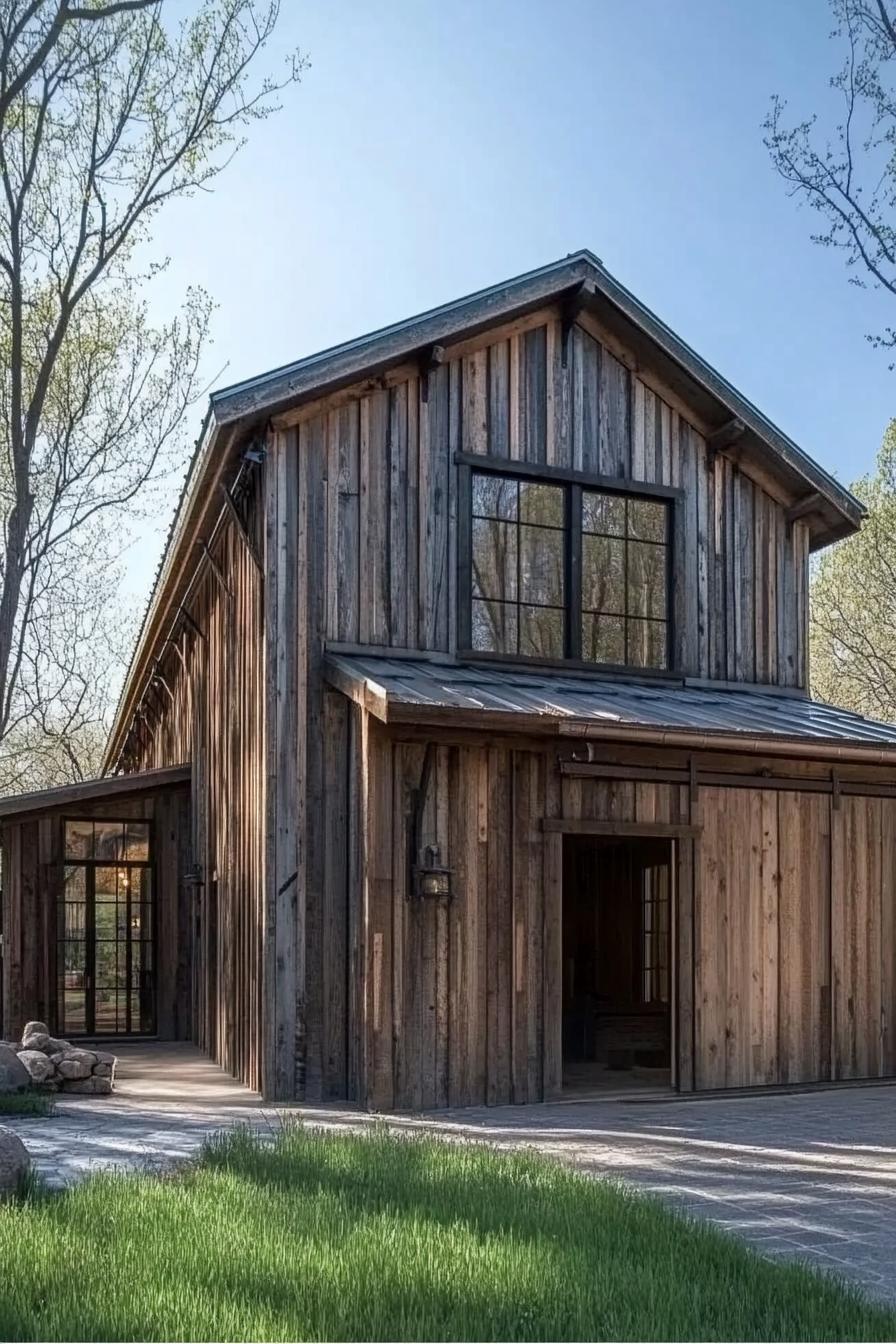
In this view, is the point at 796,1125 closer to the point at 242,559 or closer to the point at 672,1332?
the point at 672,1332

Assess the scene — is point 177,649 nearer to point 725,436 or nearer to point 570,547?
point 570,547

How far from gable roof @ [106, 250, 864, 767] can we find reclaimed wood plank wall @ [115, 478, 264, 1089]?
1.50ft

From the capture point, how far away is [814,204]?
11250 millimetres

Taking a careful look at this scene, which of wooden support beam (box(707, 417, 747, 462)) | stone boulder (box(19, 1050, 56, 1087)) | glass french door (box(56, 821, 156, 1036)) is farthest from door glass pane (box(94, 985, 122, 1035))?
wooden support beam (box(707, 417, 747, 462))

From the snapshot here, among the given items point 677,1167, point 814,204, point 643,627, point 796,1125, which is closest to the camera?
point 677,1167

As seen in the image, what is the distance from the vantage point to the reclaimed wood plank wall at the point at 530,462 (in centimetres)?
1079

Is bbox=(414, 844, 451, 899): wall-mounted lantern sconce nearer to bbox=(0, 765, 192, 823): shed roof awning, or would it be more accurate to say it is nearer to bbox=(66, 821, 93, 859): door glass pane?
bbox=(0, 765, 192, 823): shed roof awning

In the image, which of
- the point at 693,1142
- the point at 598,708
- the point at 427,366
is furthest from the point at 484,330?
the point at 693,1142

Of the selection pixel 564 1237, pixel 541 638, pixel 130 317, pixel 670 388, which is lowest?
pixel 564 1237

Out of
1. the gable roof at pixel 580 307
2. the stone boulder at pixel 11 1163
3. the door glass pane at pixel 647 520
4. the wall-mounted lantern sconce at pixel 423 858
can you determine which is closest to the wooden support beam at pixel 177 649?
the door glass pane at pixel 647 520

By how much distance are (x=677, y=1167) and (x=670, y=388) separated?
7.51 meters

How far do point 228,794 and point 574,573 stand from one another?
3804 millimetres

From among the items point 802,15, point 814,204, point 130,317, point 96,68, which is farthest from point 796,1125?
point 130,317

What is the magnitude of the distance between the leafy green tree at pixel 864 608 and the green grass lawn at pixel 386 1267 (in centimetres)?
2156
